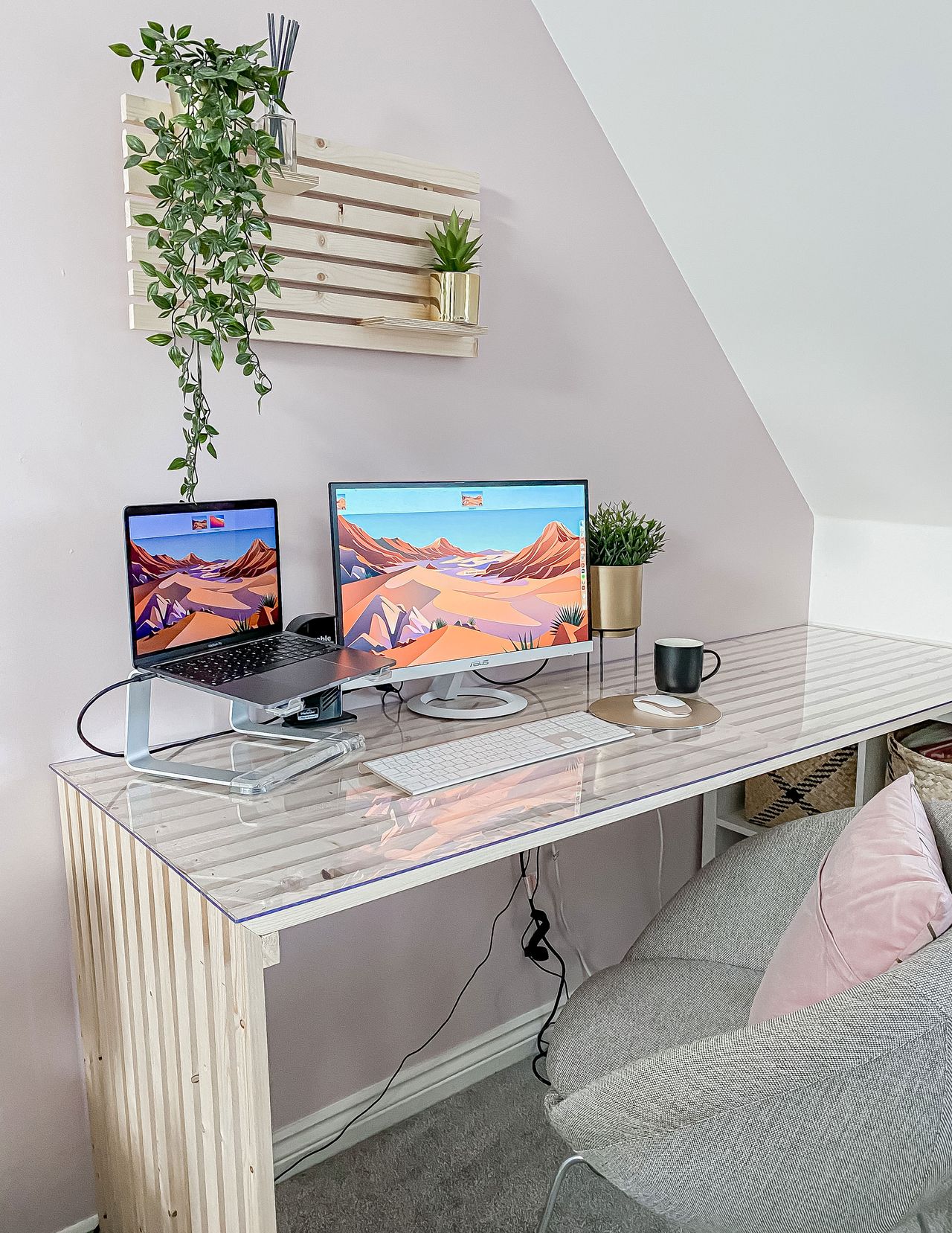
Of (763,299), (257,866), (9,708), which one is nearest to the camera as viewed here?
(257,866)

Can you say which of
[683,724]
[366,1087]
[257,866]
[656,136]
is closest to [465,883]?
[366,1087]

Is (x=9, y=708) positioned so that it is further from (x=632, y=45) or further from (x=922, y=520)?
(x=922, y=520)

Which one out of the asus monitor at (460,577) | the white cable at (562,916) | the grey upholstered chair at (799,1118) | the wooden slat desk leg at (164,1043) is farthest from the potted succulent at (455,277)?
the grey upholstered chair at (799,1118)

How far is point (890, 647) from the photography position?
234cm

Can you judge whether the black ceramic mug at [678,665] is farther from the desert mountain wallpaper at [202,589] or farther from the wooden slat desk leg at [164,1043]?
the wooden slat desk leg at [164,1043]

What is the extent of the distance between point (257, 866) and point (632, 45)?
5.22 feet

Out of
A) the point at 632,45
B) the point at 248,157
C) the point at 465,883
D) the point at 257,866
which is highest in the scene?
the point at 632,45

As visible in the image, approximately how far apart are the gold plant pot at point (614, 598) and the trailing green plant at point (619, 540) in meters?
0.02

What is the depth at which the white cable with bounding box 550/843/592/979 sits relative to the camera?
2.13 m

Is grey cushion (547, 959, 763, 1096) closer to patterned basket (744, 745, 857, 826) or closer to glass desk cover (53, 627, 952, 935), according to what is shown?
glass desk cover (53, 627, 952, 935)

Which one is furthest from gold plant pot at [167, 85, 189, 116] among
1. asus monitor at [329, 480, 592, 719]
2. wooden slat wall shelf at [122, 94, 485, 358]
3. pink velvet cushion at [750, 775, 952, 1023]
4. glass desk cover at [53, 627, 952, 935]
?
pink velvet cushion at [750, 775, 952, 1023]

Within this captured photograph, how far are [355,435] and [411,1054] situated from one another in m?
1.20

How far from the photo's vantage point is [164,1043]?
48.8 inches

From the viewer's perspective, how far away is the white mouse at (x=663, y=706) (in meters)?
1.69
